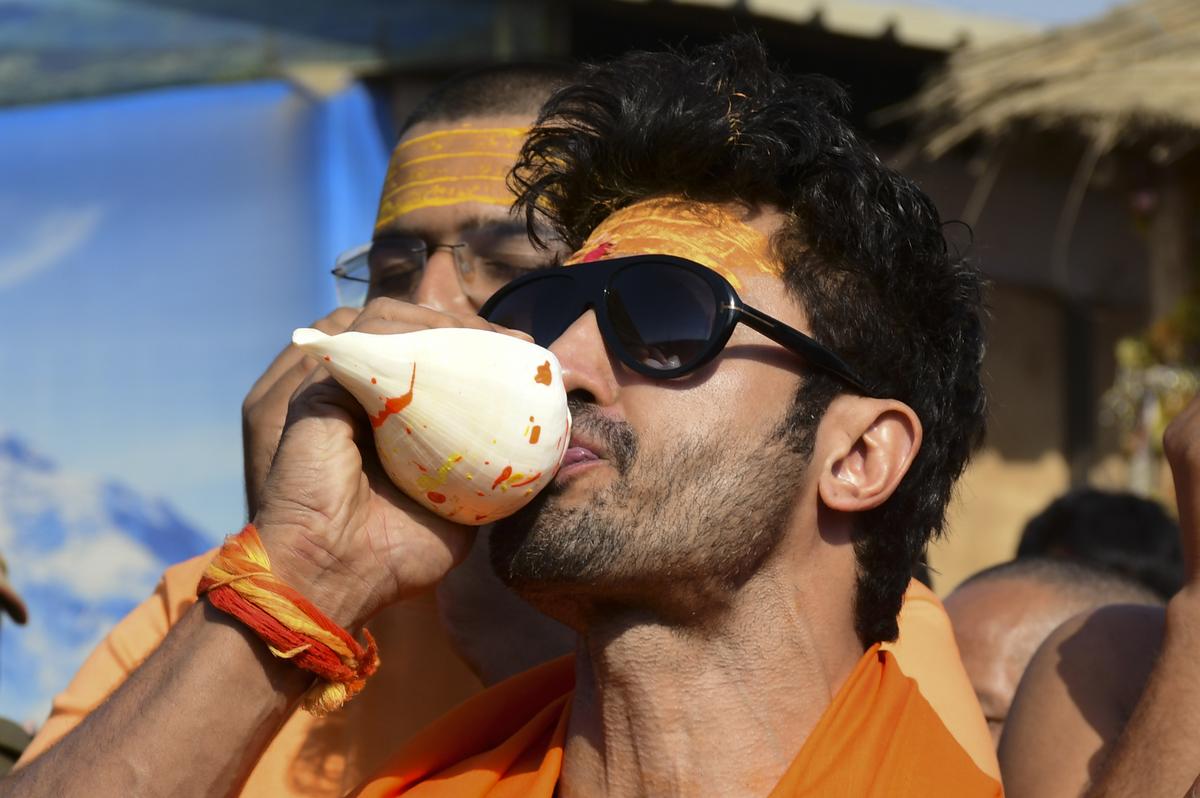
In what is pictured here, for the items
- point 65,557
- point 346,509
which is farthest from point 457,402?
point 65,557

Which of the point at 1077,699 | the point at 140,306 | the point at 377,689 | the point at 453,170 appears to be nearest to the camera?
the point at 1077,699

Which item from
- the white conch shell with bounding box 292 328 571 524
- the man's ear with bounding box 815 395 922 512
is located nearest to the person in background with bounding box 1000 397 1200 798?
the man's ear with bounding box 815 395 922 512

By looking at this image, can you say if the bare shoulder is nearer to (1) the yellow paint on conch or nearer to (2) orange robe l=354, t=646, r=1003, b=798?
(2) orange robe l=354, t=646, r=1003, b=798

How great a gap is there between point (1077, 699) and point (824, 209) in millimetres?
874

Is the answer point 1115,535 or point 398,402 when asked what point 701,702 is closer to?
point 398,402

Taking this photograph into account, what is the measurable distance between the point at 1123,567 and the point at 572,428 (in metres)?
2.52

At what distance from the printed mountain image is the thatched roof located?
11.1ft

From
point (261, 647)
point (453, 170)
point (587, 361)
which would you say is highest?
point (453, 170)

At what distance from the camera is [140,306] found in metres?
5.38

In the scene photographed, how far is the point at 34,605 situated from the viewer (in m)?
5.16

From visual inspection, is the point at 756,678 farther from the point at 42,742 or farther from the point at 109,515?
the point at 109,515

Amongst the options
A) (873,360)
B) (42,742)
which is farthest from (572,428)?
(42,742)

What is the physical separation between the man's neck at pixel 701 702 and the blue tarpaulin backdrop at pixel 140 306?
10.2ft

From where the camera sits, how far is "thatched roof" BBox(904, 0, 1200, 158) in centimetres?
579
